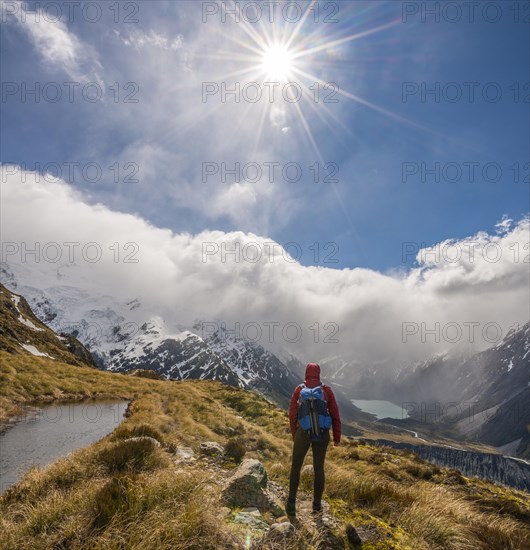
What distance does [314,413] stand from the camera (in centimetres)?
772

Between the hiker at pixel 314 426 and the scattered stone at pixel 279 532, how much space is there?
1222 millimetres

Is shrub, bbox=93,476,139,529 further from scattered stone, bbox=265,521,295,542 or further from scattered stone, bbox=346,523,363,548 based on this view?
scattered stone, bbox=346,523,363,548

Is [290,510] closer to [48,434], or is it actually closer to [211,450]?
[211,450]

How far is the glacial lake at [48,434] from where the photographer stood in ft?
35.6

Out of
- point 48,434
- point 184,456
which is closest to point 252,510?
point 184,456

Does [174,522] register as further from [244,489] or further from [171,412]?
[171,412]

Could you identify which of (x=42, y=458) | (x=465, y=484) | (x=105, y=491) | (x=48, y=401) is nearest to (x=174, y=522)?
(x=105, y=491)

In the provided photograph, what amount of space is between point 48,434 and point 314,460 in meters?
13.5

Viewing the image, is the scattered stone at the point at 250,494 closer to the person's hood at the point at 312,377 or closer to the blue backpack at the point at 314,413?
the blue backpack at the point at 314,413

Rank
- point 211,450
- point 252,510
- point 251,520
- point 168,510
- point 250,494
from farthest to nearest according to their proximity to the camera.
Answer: point 211,450 < point 250,494 < point 252,510 < point 251,520 < point 168,510

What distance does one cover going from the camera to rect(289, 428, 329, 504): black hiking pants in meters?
7.45

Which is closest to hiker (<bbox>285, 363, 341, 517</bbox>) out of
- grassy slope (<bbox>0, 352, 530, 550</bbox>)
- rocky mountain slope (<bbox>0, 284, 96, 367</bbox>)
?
grassy slope (<bbox>0, 352, 530, 550</bbox>)

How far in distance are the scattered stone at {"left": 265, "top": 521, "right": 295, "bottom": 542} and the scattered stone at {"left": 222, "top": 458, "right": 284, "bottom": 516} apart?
126cm

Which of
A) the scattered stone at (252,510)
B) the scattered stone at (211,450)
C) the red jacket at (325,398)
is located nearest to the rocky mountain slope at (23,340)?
the scattered stone at (211,450)
